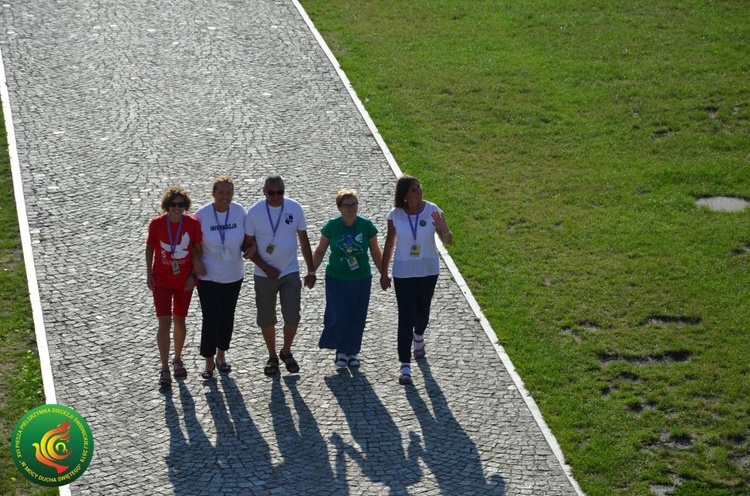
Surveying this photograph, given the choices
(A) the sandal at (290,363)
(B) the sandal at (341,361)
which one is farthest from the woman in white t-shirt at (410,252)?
(A) the sandal at (290,363)

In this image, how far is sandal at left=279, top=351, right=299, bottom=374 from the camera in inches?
416

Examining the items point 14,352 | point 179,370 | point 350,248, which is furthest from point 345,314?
point 14,352

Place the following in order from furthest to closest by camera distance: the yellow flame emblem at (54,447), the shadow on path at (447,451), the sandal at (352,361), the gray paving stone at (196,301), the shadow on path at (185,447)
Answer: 1. the sandal at (352,361)
2. the gray paving stone at (196,301)
3. the shadow on path at (447,451)
4. the shadow on path at (185,447)
5. the yellow flame emblem at (54,447)

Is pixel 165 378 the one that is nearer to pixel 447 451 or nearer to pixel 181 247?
pixel 181 247

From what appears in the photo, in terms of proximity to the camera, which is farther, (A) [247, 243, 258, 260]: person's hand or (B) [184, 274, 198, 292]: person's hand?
(A) [247, 243, 258, 260]: person's hand

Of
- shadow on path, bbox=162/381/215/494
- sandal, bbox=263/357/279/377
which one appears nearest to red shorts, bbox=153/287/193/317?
shadow on path, bbox=162/381/215/494

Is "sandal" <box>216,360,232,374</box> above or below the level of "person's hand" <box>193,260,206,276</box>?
below

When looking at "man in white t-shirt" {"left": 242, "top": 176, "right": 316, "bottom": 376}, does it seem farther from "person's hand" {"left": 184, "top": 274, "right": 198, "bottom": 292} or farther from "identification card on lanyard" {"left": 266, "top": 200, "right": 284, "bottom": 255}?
"person's hand" {"left": 184, "top": 274, "right": 198, "bottom": 292}

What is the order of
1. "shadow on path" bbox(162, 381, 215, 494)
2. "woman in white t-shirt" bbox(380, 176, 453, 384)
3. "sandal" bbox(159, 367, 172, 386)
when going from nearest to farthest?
"shadow on path" bbox(162, 381, 215, 494)
"sandal" bbox(159, 367, 172, 386)
"woman in white t-shirt" bbox(380, 176, 453, 384)

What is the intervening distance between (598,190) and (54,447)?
347 inches

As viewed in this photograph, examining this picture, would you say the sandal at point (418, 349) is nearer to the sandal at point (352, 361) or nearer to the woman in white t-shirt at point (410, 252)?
the woman in white t-shirt at point (410, 252)

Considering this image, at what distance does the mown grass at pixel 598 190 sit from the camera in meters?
10.2

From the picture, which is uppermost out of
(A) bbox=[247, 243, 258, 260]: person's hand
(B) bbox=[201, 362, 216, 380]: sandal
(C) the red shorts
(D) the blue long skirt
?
(A) bbox=[247, 243, 258, 260]: person's hand

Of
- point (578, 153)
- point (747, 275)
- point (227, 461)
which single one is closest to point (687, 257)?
point (747, 275)
